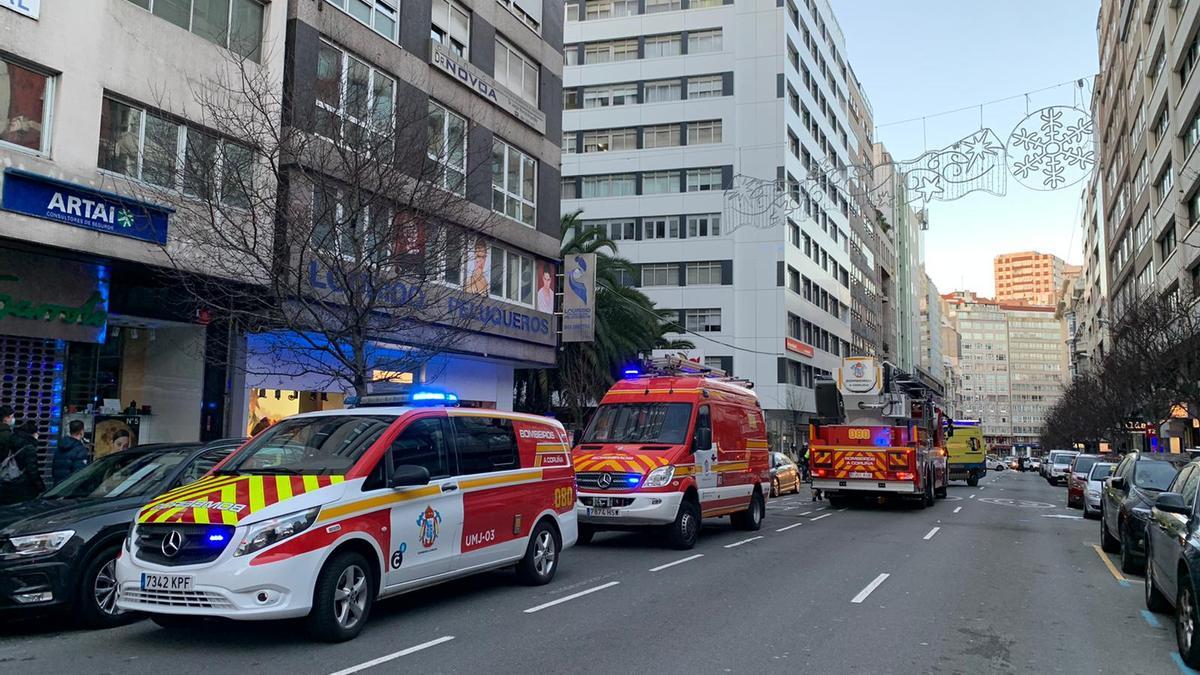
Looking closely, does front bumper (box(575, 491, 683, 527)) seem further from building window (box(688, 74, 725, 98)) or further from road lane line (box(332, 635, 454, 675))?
building window (box(688, 74, 725, 98))

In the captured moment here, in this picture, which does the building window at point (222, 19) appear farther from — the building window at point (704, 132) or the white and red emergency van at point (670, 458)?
the building window at point (704, 132)

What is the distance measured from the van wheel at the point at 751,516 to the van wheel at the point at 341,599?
9912 millimetres

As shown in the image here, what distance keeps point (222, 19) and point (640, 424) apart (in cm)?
1020

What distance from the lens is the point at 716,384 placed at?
15.8 m

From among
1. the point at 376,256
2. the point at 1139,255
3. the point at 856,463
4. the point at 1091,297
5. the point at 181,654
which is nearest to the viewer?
the point at 181,654

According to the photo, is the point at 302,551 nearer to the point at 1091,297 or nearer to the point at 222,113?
the point at 222,113

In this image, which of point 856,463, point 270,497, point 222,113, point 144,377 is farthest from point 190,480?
point 856,463

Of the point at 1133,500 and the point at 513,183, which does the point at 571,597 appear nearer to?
the point at 1133,500

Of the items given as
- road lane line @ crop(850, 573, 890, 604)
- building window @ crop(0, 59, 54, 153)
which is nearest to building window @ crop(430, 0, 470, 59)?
building window @ crop(0, 59, 54, 153)

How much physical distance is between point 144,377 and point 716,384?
34.1 feet

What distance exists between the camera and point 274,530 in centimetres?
670

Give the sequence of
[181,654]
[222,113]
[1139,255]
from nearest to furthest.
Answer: [181,654] < [222,113] < [1139,255]

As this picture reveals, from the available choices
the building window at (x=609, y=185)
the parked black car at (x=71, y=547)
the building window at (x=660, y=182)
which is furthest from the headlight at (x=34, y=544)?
the building window at (x=609, y=185)

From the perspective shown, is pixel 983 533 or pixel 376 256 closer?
pixel 376 256
